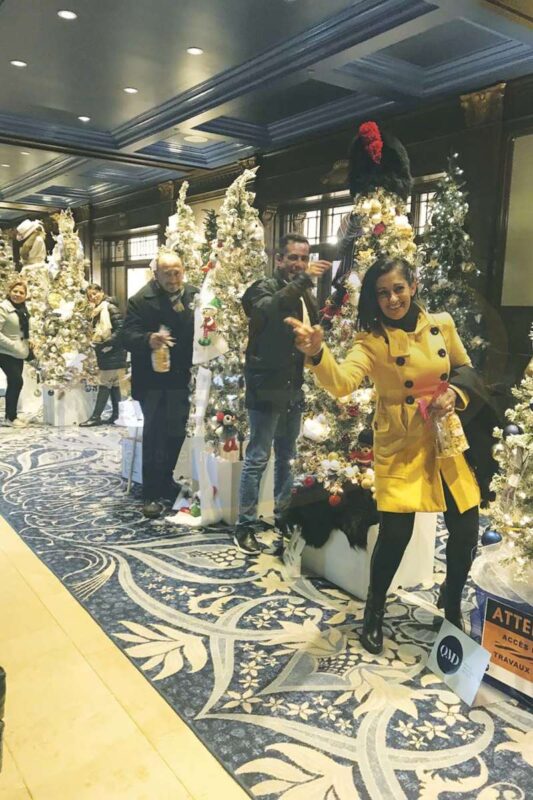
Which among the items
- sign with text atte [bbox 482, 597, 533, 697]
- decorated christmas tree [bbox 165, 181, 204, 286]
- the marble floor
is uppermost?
decorated christmas tree [bbox 165, 181, 204, 286]

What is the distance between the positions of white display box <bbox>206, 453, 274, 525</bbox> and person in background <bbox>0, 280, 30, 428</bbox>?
3509mm

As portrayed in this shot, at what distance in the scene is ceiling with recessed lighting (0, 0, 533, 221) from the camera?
3.70 meters

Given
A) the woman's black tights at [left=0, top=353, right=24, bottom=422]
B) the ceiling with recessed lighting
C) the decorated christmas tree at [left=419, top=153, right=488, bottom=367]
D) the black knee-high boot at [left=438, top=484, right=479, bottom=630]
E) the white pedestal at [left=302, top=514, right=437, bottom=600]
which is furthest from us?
the woman's black tights at [left=0, top=353, right=24, bottom=422]

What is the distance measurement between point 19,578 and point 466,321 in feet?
11.4

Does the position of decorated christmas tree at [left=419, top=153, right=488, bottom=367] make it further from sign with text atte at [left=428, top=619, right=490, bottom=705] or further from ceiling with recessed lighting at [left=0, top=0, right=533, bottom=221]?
sign with text atte at [left=428, top=619, right=490, bottom=705]

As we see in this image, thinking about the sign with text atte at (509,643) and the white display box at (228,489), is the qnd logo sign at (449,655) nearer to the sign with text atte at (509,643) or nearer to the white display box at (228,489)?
the sign with text atte at (509,643)

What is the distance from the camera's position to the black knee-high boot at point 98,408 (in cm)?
670

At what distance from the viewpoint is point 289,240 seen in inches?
117

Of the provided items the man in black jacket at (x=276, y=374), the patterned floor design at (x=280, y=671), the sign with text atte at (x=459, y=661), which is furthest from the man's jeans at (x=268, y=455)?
the sign with text atte at (x=459, y=661)

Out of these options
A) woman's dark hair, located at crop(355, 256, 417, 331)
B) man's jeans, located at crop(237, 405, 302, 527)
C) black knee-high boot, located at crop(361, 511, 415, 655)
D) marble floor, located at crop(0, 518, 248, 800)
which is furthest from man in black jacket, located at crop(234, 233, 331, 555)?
marble floor, located at crop(0, 518, 248, 800)

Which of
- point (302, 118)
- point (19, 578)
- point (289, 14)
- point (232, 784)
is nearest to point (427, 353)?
point (232, 784)

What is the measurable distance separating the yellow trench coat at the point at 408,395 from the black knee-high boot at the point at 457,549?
0.04 meters

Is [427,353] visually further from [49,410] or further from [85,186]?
[85,186]

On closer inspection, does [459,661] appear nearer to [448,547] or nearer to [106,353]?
[448,547]
